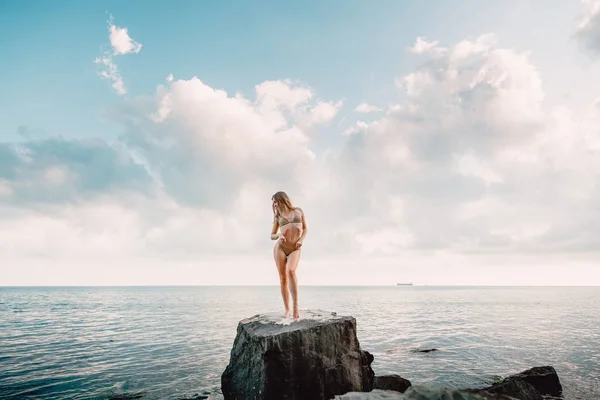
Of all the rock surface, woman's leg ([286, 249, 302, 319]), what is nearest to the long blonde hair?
woman's leg ([286, 249, 302, 319])

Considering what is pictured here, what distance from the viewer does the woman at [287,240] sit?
918 cm

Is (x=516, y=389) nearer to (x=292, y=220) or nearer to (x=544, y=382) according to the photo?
(x=544, y=382)

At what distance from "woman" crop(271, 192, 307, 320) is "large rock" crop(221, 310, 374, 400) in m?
0.83

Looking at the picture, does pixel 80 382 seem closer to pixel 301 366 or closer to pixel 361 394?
pixel 301 366

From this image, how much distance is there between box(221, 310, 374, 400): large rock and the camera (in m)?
7.82

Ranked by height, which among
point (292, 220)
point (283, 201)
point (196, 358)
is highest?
point (283, 201)

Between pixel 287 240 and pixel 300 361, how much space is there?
293 centimetres

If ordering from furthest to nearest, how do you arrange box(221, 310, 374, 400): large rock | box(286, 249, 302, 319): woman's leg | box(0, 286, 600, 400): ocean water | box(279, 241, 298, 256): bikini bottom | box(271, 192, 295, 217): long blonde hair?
box(0, 286, 600, 400): ocean water < box(271, 192, 295, 217): long blonde hair < box(279, 241, 298, 256): bikini bottom < box(286, 249, 302, 319): woman's leg < box(221, 310, 374, 400): large rock

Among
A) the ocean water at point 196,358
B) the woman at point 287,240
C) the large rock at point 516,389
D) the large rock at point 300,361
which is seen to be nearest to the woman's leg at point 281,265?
the woman at point 287,240

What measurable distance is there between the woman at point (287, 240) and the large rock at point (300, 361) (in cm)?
83

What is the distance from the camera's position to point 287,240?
30.5 ft

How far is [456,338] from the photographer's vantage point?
24.9m

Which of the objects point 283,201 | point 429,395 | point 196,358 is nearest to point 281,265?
point 283,201

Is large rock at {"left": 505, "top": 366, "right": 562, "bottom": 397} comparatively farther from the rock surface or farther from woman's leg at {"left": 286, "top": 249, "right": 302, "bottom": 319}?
woman's leg at {"left": 286, "top": 249, "right": 302, "bottom": 319}
